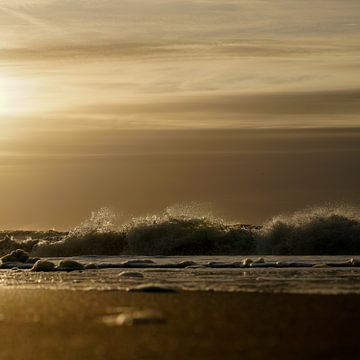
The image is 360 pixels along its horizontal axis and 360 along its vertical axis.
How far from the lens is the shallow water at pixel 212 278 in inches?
643

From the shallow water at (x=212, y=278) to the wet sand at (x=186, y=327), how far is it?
1.62 meters

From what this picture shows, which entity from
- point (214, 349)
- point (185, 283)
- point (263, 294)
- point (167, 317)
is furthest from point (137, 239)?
point (214, 349)

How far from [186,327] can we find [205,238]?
96.4ft

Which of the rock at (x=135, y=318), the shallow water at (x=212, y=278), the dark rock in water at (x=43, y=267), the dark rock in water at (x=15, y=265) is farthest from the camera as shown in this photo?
the dark rock in water at (x=15, y=265)

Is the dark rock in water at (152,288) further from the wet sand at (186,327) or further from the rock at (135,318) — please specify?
the rock at (135,318)

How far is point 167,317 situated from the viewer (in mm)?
11609

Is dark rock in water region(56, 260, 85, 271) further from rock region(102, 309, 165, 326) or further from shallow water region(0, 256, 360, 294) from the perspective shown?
rock region(102, 309, 165, 326)

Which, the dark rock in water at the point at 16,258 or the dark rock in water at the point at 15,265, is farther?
the dark rock in water at the point at 16,258

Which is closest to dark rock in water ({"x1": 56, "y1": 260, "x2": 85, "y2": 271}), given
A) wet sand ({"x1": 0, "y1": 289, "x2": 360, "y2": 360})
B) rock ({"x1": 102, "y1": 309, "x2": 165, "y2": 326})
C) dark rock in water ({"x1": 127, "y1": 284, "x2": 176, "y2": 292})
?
dark rock in water ({"x1": 127, "y1": 284, "x2": 176, "y2": 292})

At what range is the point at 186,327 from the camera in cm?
1066

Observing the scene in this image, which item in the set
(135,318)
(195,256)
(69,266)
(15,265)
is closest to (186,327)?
(135,318)

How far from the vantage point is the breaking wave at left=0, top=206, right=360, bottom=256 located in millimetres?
37188

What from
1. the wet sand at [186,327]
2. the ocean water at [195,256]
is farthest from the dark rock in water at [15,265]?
the wet sand at [186,327]

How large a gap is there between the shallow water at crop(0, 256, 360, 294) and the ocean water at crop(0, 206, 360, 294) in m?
0.02
